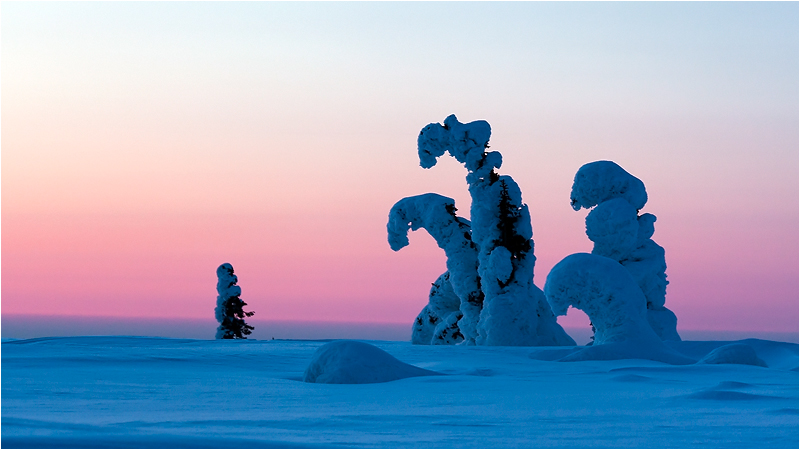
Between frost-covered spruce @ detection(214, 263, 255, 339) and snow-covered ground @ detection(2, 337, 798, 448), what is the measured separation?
19.4 metres

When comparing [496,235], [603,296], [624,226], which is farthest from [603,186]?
[603,296]

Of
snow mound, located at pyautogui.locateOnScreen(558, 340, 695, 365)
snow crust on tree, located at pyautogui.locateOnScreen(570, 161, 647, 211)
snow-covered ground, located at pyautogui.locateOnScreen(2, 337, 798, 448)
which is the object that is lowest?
snow-covered ground, located at pyautogui.locateOnScreen(2, 337, 798, 448)

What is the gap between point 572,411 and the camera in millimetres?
8484

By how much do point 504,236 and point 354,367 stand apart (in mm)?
10608

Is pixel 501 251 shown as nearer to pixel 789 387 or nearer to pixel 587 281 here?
pixel 587 281

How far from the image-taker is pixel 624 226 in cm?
2056

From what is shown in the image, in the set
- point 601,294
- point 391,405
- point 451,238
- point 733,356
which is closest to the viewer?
point 391,405

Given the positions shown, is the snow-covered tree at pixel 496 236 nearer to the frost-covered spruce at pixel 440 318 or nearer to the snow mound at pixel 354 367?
the frost-covered spruce at pixel 440 318

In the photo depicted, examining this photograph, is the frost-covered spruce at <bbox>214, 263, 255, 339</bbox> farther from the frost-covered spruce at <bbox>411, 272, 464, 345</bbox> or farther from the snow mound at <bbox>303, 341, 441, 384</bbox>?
the snow mound at <bbox>303, 341, 441, 384</bbox>

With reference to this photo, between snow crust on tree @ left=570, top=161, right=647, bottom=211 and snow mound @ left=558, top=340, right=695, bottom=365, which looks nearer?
snow mound @ left=558, top=340, right=695, bottom=365

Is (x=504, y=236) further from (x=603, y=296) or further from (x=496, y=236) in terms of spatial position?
(x=603, y=296)

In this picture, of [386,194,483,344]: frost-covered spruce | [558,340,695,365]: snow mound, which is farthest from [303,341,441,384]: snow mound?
[386,194,483,344]: frost-covered spruce

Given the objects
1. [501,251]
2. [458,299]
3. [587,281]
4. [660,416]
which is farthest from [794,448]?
[458,299]

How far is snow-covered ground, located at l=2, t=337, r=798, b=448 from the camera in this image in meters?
6.68
